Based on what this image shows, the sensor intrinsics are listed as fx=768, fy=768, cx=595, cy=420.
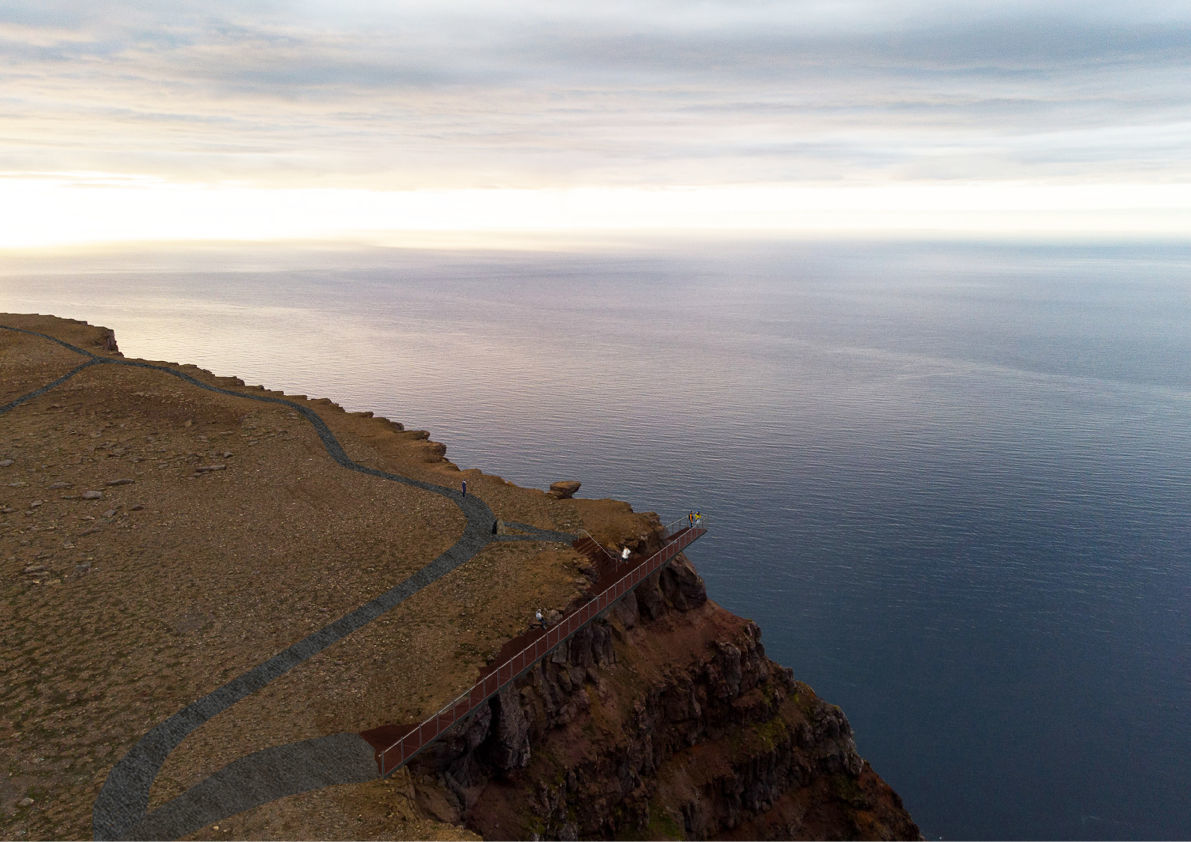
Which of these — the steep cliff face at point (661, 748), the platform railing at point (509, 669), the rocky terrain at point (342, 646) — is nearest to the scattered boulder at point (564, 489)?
the rocky terrain at point (342, 646)

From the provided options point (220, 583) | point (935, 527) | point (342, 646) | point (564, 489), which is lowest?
point (935, 527)

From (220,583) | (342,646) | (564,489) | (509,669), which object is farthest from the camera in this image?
(564,489)

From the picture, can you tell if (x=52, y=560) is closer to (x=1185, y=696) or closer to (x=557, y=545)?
(x=557, y=545)

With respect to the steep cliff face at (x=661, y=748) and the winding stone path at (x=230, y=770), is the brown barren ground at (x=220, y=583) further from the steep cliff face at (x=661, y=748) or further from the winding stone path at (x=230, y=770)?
the steep cliff face at (x=661, y=748)

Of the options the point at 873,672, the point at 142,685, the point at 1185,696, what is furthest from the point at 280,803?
the point at 1185,696

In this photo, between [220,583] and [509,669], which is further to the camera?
[220,583]

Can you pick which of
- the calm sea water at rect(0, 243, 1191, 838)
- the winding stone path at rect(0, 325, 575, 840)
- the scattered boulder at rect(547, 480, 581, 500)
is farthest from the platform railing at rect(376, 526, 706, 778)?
the calm sea water at rect(0, 243, 1191, 838)

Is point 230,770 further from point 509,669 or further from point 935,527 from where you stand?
point 935,527

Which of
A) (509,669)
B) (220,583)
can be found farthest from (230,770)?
(220,583)

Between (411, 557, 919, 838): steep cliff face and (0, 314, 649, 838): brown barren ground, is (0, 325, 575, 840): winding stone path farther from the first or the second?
(411, 557, 919, 838): steep cliff face
